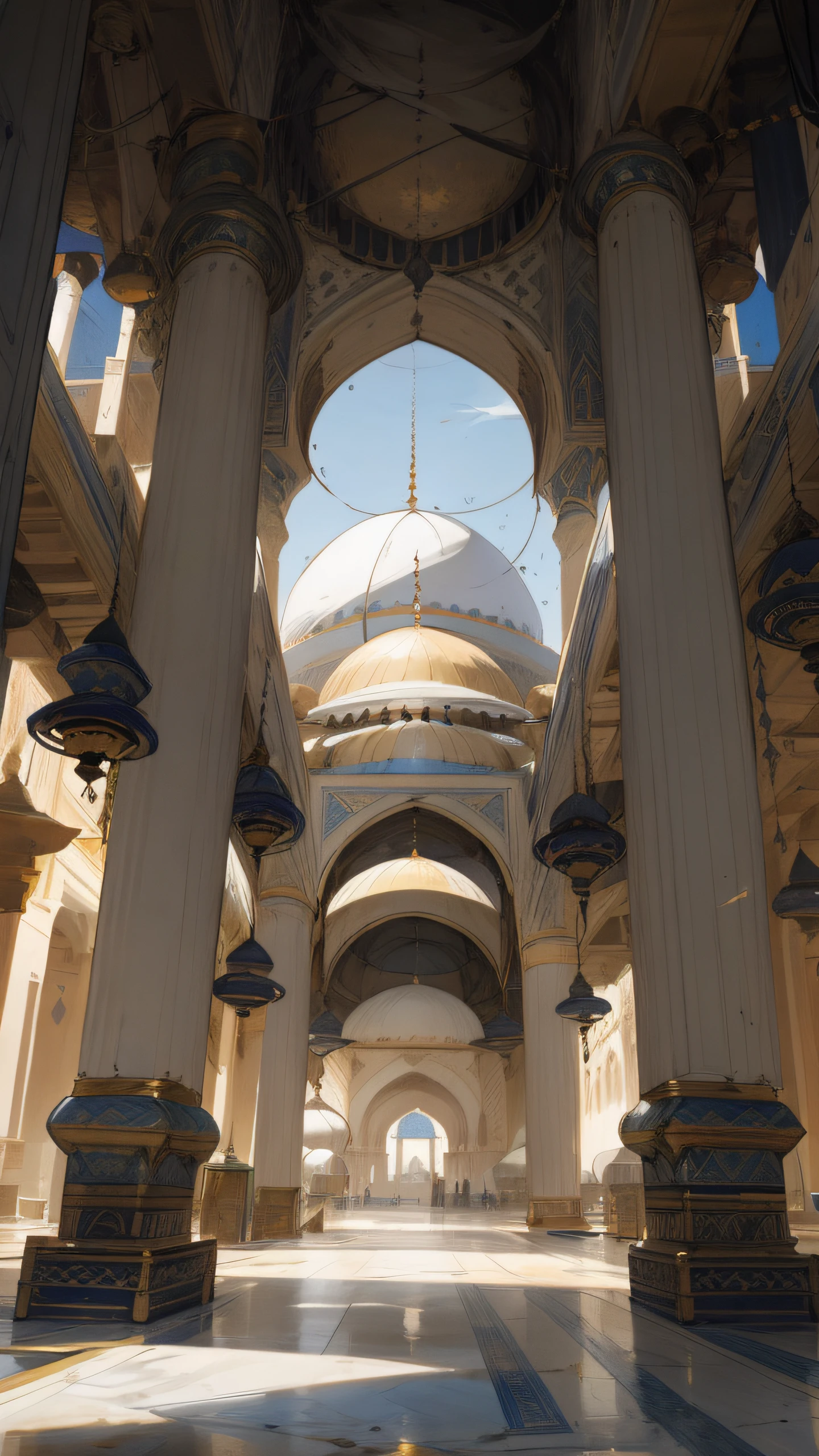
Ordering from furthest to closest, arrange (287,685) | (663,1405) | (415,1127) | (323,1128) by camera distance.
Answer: (415,1127) < (323,1128) < (287,685) < (663,1405)

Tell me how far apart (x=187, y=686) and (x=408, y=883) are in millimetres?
13279

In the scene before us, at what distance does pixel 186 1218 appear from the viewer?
4.53 m

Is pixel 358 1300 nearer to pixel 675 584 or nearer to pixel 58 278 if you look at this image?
pixel 675 584

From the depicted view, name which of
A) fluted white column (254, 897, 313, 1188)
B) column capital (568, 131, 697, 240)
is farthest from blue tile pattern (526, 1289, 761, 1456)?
fluted white column (254, 897, 313, 1188)

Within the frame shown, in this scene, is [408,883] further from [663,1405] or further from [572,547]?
[663,1405]

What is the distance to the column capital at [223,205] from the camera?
6.24 meters

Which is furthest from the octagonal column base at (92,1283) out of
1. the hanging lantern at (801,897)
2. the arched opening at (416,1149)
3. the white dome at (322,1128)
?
the arched opening at (416,1149)

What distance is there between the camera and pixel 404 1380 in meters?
2.66

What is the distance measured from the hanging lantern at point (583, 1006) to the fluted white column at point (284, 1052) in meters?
3.03

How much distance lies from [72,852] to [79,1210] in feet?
29.6

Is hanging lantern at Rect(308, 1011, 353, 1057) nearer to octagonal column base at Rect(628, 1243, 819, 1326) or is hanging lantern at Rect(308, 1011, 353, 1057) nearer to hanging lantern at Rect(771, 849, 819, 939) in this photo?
hanging lantern at Rect(771, 849, 819, 939)

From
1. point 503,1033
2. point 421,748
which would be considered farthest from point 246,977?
point 421,748

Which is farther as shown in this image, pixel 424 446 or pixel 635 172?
pixel 424 446

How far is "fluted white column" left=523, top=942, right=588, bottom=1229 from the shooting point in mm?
12484
